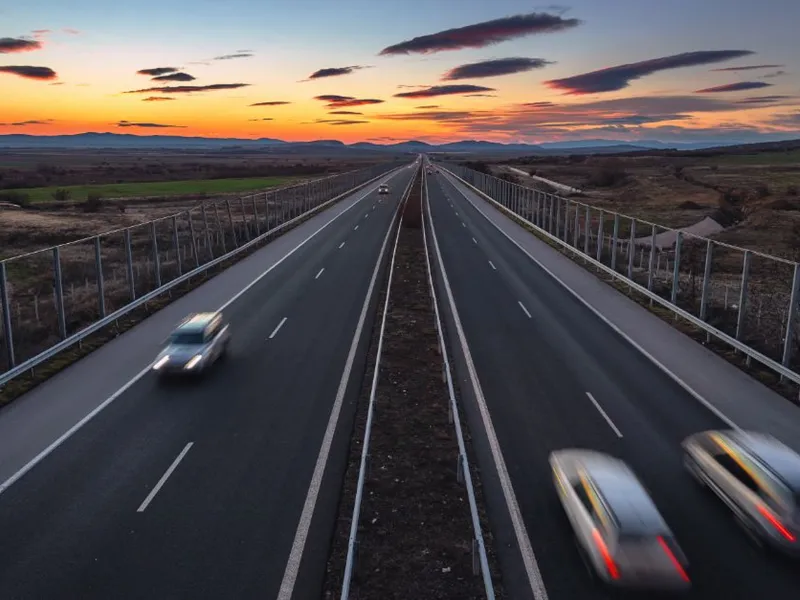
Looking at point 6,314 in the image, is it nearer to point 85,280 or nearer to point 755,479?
point 85,280

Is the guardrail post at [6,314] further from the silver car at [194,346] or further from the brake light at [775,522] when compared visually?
the brake light at [775,522]

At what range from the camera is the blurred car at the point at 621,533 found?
353 inches

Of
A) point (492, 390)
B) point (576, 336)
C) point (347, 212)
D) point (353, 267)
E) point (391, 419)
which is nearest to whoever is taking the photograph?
point (391, 419)

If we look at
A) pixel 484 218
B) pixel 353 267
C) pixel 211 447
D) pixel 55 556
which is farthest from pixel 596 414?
pixel 484 218

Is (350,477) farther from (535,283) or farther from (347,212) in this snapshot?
(347,212)

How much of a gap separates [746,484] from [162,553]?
9.47 metres

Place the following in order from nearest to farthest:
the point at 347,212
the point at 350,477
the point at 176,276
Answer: the point at 350,477, the point at 176,276, the point at 347,212

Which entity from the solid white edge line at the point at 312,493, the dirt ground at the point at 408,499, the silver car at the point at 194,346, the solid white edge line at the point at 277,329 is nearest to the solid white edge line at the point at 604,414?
the dirt ground at the point at 408,499

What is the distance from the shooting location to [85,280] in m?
33.1

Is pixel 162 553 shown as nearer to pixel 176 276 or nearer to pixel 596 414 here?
pixel 596 414

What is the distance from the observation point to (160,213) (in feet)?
204

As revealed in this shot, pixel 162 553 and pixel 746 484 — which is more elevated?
pixel 746 484

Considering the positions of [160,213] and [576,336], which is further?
[160,213]

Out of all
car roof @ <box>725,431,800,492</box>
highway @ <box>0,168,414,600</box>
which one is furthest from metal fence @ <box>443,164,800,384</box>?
highway @ <box>0,168,414,600</box>
